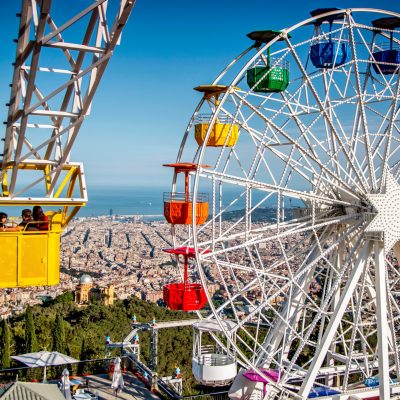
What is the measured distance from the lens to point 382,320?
11898 mm

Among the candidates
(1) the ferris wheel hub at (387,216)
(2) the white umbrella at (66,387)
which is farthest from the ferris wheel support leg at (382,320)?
(2) the white umbrella at (66,387)

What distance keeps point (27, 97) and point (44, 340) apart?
2024 centimetres

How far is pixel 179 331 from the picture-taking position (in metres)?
29.5

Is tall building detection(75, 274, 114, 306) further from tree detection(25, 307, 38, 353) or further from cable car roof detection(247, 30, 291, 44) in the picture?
cable car roof detection(247, 30, 291, 44)

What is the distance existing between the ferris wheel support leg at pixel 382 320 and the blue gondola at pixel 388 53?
13.7 feet

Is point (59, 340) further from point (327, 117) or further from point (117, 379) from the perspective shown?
point (327, 117)

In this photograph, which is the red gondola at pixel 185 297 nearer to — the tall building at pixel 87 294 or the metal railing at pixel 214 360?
the metal railing at pixel 214 360

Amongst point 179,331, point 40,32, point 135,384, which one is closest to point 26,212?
point 40,32

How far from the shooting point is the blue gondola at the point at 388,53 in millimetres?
13932

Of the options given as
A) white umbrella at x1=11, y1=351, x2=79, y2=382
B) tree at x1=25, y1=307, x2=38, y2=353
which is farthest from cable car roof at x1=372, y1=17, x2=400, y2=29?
tree at x1=25, y1=307, x2=38, y2=353

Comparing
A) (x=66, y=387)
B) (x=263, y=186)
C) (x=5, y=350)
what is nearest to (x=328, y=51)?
(x=263, y=186)

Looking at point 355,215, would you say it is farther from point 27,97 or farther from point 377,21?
point 27,97

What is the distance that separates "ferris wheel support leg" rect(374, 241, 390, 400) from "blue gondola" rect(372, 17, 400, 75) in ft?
13.7

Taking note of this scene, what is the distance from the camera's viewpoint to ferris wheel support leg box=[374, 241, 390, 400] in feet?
38.9
